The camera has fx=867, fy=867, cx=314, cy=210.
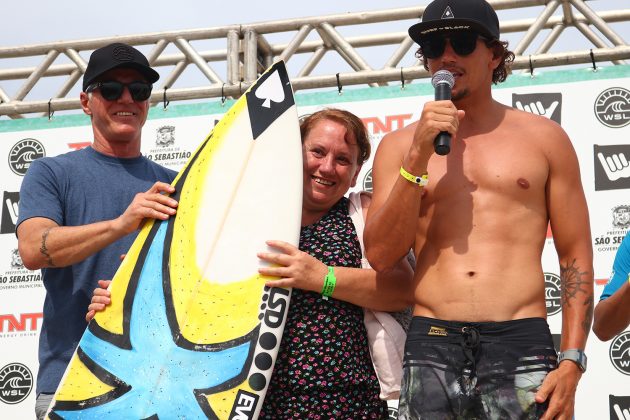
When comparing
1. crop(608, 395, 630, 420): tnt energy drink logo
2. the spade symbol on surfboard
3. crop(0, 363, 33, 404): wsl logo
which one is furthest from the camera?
crop(0, 363, 33, 404): wsl logo

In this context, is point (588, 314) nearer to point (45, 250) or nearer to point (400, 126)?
point (45, 250)

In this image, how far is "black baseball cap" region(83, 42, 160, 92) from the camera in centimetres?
320

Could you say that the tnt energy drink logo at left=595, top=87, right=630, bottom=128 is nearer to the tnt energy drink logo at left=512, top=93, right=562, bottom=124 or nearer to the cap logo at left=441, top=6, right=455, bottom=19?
the tnt energy drink logo at left=512, top=93, right=562, bottom=124

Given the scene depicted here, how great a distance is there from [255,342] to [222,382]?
Result: 179 millimetres

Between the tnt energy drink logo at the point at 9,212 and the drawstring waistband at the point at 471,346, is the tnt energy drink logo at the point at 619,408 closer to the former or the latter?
the drawstring waistband at the point at 471,346

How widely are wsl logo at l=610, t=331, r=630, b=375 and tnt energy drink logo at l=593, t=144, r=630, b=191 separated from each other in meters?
0.86

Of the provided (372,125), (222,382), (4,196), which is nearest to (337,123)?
(222,382)

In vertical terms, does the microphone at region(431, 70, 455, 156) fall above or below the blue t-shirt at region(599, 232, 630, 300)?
above

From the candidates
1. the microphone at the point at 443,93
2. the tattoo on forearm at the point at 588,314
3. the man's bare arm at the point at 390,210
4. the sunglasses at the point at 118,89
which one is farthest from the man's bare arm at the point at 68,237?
the tattoo on forearm at the point at 588,314

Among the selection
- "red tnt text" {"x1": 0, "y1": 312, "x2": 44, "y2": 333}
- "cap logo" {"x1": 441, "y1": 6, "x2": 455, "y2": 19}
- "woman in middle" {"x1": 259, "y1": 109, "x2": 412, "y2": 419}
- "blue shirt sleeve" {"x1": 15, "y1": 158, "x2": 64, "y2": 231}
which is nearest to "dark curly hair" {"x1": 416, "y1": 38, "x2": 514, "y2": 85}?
"cap logo" {"x1": 441, "y1": 6, "x2": 455, "y2": 19}

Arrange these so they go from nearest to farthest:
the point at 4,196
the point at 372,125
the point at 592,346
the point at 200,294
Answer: the point at 200,294
the point at 592,346
the point at 372,125
the point at 4,196

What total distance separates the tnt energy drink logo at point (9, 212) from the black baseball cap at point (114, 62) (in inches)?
113

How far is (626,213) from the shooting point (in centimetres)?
500

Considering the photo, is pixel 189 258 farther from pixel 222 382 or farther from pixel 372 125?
pixel 372 125
